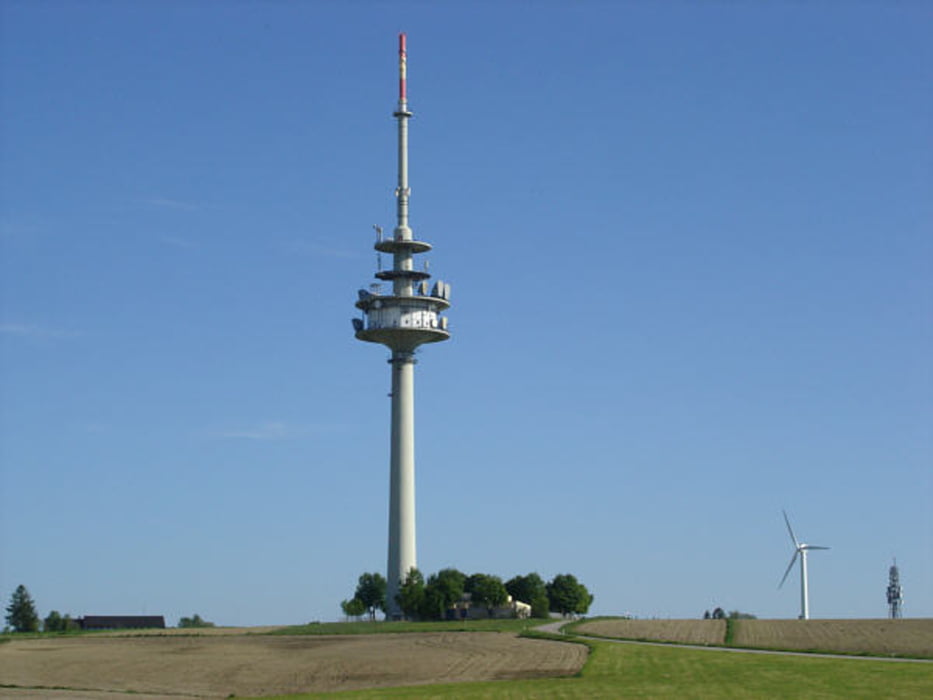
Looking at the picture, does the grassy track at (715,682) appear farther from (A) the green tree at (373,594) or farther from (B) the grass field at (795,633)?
(A) the green tree at (373,594)

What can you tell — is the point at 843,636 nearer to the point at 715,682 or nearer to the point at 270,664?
the point at 715,682

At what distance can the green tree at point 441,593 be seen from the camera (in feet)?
505

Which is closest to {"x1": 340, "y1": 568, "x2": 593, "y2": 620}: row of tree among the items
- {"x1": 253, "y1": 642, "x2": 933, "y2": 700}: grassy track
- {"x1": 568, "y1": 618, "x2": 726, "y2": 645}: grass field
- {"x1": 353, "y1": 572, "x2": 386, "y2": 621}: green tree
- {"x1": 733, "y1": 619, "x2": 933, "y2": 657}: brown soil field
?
{"x1": 353, "y1": 572, "x2": 386, "y2": 621}: green tree

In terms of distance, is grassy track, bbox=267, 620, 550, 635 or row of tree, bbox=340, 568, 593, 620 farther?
row of tree, bbox=340, 568, 593, 620

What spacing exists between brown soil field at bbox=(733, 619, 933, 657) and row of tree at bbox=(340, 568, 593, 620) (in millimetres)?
39195

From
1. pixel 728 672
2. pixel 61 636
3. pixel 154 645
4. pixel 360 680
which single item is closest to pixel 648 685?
pixel 728 672

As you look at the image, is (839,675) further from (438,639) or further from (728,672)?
(438,639)

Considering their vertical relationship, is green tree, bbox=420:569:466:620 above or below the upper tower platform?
below

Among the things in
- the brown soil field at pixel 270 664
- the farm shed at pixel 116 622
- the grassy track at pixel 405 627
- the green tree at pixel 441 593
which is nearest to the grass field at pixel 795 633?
the grassy track at pixel 405 627

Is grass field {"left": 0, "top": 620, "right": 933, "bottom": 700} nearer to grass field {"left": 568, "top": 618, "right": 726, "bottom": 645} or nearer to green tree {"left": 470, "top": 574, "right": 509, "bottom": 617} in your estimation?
grass field {"left": 568, "top": 618, "right": 726, "bottom": 645}

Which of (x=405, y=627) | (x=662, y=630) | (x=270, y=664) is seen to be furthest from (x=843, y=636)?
(x=405, y=627)

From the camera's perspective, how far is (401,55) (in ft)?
544

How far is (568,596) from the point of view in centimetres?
16462

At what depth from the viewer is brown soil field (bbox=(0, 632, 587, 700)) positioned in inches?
2977
